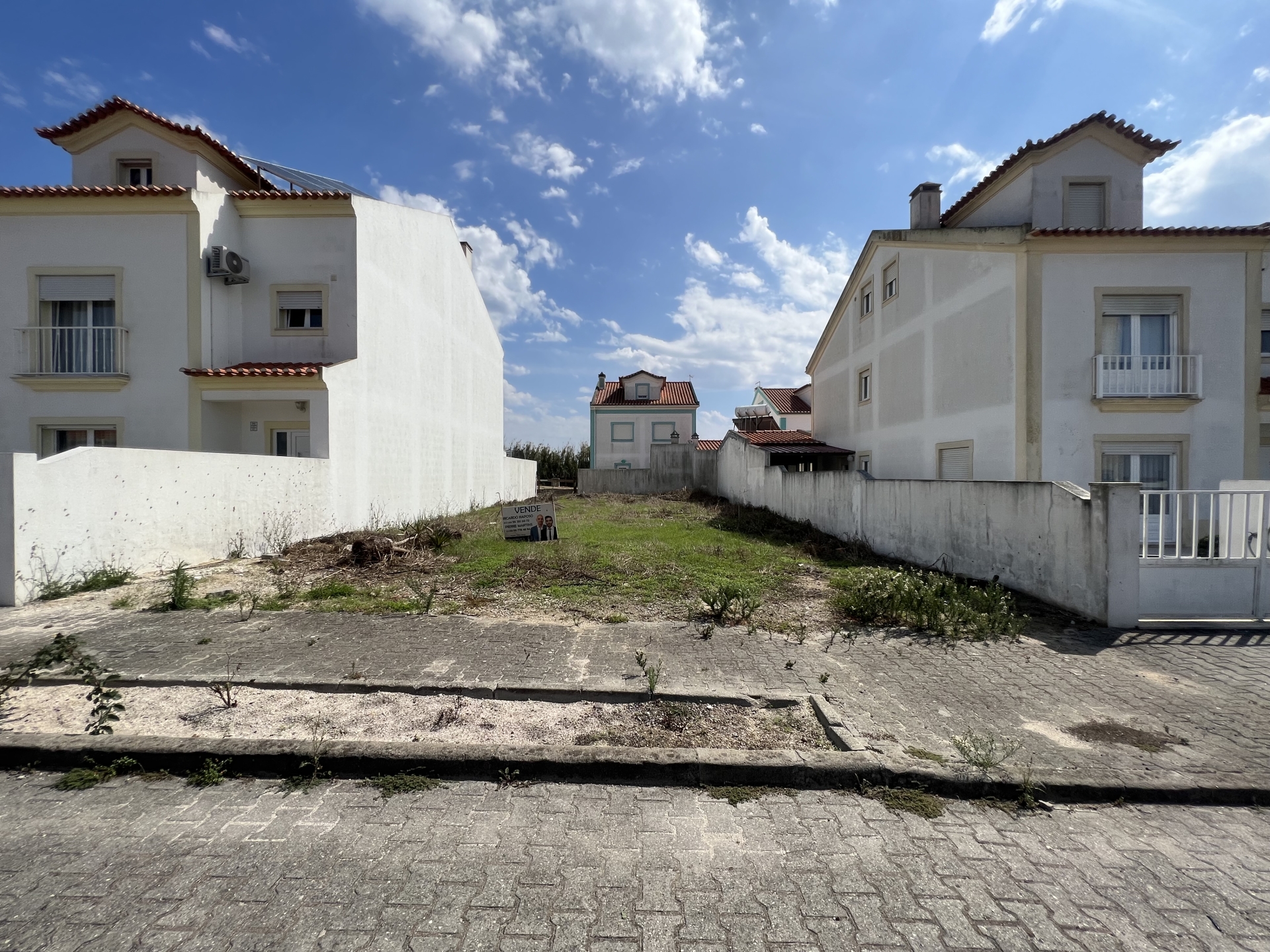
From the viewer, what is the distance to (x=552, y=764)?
3090 mm

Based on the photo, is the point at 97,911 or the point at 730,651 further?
A: the point at 730,651

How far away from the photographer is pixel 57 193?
1159 centimetres

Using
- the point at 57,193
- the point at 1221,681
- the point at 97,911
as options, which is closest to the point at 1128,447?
the point at 1221,681

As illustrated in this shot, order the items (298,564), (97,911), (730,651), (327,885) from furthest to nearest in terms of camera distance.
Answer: (298,564), (730,651), (327,885), (97,911)

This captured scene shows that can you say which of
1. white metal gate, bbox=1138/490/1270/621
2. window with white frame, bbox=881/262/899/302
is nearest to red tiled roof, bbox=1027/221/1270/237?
window with white frame, bbox=881/262/899/302

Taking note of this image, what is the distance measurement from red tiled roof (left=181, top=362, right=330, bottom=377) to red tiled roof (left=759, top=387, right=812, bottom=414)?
3208cm

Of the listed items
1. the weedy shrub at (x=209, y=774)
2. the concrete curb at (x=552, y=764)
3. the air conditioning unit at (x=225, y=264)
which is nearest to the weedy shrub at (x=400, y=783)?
the concrete curb at (x=552, y=764)

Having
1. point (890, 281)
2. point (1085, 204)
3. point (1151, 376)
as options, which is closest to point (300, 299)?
point (890, 281)

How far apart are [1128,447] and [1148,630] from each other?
8380 millimetres

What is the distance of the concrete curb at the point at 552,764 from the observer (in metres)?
3.02

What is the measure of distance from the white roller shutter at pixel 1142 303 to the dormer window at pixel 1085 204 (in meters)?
2.74

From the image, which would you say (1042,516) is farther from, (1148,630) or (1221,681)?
(1221,681)

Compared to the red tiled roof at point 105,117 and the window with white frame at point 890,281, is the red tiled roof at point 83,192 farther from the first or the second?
the window with white frame at point 890,281

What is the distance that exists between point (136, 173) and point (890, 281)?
2123cm
